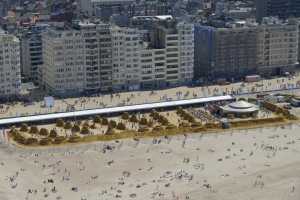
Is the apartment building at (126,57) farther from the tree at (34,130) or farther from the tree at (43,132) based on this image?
the tree at (43,132)

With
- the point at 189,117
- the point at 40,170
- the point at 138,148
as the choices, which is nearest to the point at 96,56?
the point at 189,117

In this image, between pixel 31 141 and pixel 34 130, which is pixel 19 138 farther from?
pixel 34 130

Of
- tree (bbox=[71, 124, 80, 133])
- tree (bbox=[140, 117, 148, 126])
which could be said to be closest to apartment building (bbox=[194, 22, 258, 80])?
tree (bbox=[140, 117, 148, 126])

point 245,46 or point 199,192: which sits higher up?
point 245,46

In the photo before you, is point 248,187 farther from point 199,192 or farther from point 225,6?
point 225,6

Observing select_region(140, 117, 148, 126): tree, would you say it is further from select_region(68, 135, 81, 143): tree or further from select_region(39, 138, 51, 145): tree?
select_region(39, 138, 51, 145): tree

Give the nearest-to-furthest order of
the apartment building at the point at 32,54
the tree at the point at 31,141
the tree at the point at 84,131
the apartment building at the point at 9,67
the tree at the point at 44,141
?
the tree at the point at 44,141 → the tree at the point at 31,141 → the tree at the point at 84,131 → the apartment building at the point at 9,67 → the apartment building at the point at 32,54

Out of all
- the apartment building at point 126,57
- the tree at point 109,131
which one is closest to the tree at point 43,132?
the tree at point 109,131

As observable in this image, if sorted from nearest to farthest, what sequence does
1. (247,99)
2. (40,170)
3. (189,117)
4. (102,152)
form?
1. (40,170)
2. (102,152)
3. (189,117)
4. (247,99)

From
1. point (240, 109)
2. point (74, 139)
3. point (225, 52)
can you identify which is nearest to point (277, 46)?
point (225, 52)
